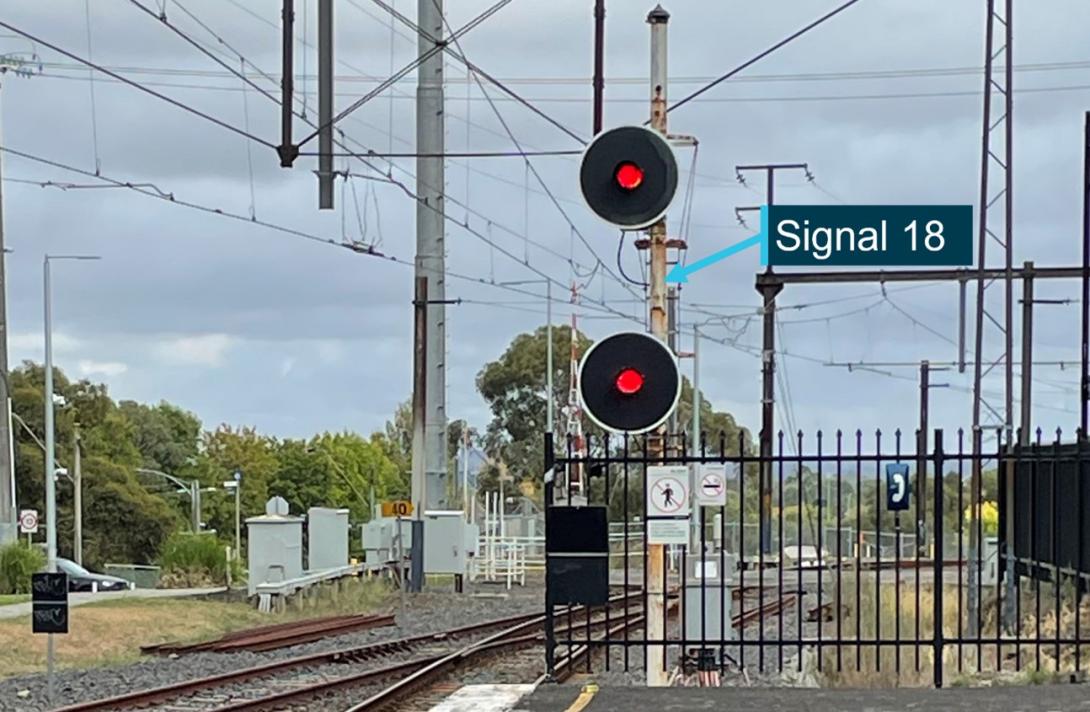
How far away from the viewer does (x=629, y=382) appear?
11.5 meters

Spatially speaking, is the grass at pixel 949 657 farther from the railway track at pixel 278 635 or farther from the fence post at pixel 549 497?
the railway track at pixel 278 635

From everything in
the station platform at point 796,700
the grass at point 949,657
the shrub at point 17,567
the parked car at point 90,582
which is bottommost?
the parked car at point 90,582

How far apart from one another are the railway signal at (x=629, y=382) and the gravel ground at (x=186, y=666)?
9.24 meters

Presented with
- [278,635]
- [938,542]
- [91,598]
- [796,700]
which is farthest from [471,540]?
[796,700]

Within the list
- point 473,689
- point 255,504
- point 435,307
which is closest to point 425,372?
point 435,307

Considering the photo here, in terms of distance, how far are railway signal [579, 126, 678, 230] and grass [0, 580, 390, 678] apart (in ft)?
45.0

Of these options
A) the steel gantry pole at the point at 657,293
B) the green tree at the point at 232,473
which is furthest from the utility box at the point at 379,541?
the green tree at the point at 232,473

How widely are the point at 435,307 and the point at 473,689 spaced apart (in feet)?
92.8

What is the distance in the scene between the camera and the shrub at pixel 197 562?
43.9 m

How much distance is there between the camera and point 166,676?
2127cm

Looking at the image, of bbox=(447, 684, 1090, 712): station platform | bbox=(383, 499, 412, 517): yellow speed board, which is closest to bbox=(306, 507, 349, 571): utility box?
bbox=(383, 499, 412, 517): yellow speed board

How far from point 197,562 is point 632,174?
34285 mm

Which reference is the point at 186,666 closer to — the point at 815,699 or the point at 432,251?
the point at 815,699

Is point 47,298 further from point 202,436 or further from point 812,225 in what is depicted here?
point 202,436
